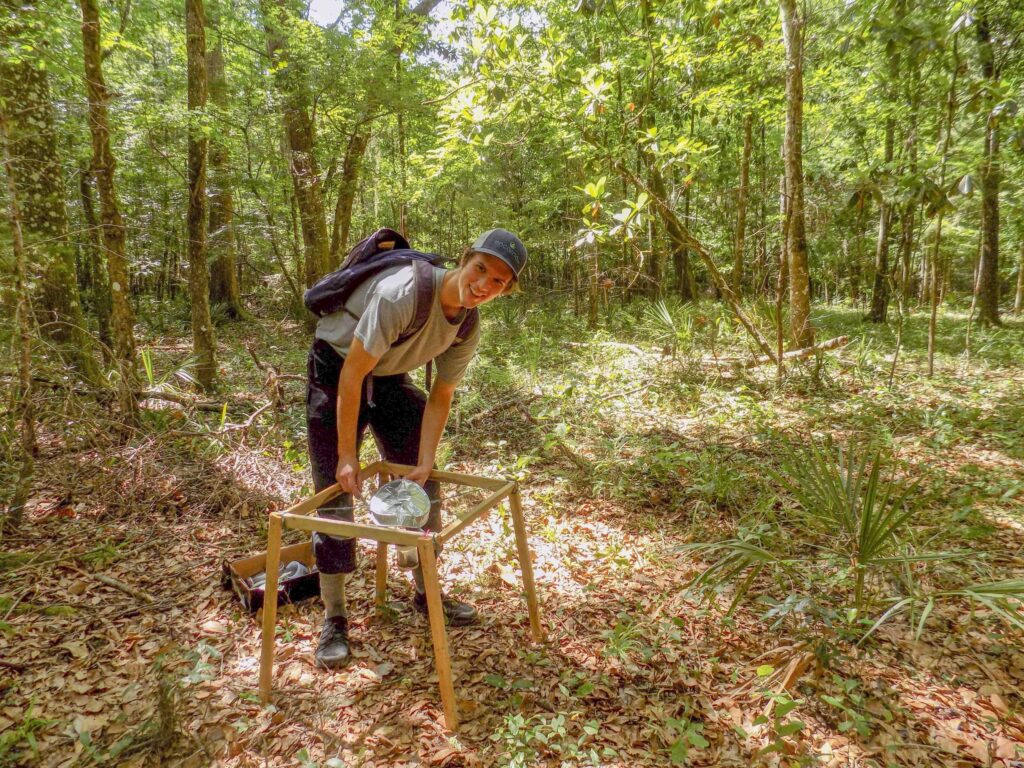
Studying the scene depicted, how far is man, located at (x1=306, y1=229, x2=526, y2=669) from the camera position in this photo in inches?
84.7

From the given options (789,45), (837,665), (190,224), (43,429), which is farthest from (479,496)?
(789,45)

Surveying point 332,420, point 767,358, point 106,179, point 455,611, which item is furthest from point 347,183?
point 455,611

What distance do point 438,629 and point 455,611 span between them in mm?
968

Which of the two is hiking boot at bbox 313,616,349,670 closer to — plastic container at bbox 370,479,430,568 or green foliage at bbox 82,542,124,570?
plastic container at bbox 370,479,430,568

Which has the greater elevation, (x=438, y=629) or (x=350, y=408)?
(x=350, y=408)

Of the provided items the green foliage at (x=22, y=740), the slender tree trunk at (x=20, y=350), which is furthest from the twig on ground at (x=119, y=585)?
the green foliage at (x=22, y=740)

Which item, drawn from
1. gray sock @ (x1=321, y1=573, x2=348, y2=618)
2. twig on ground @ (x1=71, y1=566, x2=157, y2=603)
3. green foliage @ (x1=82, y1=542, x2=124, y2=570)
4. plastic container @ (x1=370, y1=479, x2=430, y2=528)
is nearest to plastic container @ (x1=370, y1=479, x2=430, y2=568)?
plastic container @ (x1=370, y1=479, x2=430, y2=528)

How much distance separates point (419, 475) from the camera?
8.18 ft

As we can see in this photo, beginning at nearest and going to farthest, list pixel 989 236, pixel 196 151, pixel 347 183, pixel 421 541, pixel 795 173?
pixel 421 541
pixel 196 151
pixel 795 173
pixel 347 183
pixel 989 236

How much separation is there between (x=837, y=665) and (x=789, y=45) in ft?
21.1

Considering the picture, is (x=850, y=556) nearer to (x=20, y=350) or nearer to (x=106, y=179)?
(x=20, y=350)

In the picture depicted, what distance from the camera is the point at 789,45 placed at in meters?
5.90

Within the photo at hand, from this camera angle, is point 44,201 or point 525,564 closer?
point 525,564

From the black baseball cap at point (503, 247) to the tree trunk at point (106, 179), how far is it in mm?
3533
